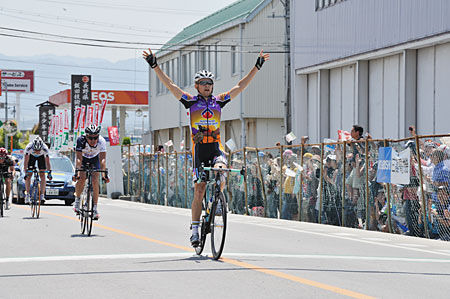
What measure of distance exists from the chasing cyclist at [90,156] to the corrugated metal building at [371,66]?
36.5 feet

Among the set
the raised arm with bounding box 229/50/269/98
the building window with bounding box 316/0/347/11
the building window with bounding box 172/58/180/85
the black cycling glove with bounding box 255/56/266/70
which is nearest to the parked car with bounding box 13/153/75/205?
the building window with bounding box 316/0/347/11

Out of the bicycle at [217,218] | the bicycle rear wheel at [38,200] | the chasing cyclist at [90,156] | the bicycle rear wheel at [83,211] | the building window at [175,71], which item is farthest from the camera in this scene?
the building window at [175,71]

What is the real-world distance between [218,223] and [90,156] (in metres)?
5.14

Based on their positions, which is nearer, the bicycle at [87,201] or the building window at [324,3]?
the bicycle at [87,201]

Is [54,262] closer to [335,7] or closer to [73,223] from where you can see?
[73,223]

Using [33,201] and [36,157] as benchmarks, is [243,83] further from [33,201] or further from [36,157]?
[36,157]

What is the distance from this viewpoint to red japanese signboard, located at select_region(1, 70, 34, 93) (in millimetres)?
135125

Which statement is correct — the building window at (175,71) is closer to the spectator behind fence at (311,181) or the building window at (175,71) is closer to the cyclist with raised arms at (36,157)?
the cyclist with raised arms at (36,157)

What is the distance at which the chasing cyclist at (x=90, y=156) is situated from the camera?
14.2 meters

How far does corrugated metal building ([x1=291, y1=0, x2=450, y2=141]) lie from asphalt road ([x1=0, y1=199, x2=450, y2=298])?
31.5 ft

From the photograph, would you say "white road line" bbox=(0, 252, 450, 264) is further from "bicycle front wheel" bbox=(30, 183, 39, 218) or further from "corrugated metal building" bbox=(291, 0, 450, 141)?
"corrugated metal building" bbox=(291, 0, 450, 141)

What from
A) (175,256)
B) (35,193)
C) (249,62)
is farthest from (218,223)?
(249,62)

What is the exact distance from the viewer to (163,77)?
10.4m

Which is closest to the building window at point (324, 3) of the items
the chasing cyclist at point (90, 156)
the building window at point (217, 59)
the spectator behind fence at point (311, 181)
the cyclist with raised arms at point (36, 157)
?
the spectator behind fence at point (311, 181)
